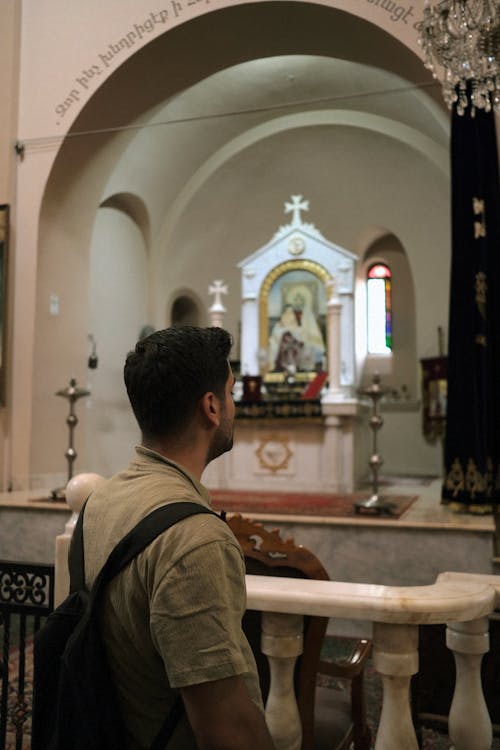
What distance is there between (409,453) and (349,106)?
18.2 ft

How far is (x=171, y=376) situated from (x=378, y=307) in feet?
37.8

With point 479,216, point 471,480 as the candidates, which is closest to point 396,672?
point 471,480

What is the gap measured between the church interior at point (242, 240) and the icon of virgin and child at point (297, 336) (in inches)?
1.7

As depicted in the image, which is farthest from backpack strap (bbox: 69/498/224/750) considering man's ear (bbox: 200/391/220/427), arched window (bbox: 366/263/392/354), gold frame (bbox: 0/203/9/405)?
arched window (bbox: 366/263/392/354)

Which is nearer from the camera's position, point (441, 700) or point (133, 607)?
point (133, 607)

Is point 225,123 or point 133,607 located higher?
point 225,123

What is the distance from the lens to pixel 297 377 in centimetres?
859

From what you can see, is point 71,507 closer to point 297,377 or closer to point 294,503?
point 294,503

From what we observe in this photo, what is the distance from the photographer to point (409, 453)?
1138 centimetres

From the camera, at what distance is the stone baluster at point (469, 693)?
1.49m

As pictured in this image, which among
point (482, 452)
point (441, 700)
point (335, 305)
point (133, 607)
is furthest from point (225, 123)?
point (133, 607)

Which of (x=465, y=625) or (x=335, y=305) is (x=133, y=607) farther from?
(x=335, y=305)

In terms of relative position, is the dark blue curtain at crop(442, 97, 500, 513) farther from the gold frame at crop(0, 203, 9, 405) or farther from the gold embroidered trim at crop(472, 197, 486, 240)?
the gold frame at crop(0, 203, 9, 405)

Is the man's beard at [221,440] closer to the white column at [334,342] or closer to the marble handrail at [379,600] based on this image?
the marble handrail at [379,600]
